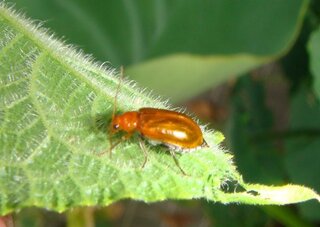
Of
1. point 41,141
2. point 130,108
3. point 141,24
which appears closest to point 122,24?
point 141,24

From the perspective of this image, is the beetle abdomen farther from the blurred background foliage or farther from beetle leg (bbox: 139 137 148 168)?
the blurred background foliage

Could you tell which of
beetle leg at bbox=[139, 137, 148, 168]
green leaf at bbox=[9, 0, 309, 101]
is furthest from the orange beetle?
green leaf at bbox=[9, 0, 309, 101]

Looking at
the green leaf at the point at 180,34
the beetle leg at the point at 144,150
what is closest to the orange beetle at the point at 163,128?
the beetle leg at the point at 144,150

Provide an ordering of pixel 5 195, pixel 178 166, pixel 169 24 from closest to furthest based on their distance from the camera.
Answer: pixel 5 195, pixel 178 166, pixel 169 24

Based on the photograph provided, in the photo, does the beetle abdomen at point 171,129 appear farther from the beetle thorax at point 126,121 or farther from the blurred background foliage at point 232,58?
the blurred background foliage at point 232,58

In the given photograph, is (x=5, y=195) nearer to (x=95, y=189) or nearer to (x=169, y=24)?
(x=95, y=189)

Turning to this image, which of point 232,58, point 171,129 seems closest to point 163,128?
point 171,129
